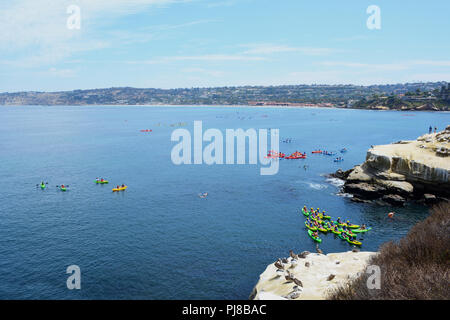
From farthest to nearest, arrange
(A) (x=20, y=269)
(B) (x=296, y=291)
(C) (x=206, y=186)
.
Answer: (C) (x=206, y=186) → (A) (x=20, y=269) → (B) (x=296, y=291)

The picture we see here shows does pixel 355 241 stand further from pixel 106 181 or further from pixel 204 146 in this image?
pixel 204 146

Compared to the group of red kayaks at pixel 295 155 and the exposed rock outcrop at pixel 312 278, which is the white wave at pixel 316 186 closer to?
the group of red kayaks at pixel 295 155

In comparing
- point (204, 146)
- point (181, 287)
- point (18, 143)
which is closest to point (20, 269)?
point (181, 287)

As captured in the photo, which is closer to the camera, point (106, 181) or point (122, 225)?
point (122, 225)

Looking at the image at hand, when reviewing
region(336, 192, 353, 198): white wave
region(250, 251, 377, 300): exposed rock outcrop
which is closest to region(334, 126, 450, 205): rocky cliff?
region(336, 192, 353, 198): white wave

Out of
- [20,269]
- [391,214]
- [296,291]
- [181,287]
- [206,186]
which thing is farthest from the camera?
[206,186]
